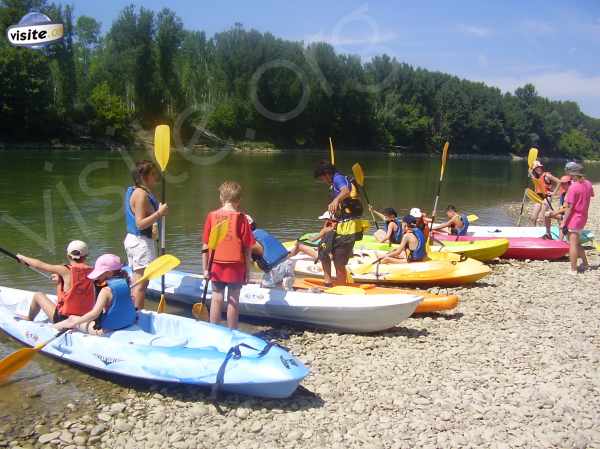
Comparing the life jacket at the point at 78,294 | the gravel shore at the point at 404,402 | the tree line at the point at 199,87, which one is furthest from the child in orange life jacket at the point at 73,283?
the tree line at the point at 199,87

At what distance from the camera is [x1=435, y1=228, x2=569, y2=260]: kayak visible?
9250mm

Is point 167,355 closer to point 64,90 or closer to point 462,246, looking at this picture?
point 462,246

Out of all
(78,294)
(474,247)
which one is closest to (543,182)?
(474,247)

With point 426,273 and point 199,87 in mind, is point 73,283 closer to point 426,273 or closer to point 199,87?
point 426,273

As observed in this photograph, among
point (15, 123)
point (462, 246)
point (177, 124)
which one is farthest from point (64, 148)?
point (462, 246)

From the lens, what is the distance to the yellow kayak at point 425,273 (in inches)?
293

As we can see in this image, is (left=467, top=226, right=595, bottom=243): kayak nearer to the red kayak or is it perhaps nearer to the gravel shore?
the red kayak

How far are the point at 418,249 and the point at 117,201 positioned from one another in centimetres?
1090

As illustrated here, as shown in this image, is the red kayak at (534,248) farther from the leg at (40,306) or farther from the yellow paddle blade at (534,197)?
the leg at (40,306)

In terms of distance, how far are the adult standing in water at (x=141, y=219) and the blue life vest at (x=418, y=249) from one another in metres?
3.85

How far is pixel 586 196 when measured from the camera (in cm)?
781

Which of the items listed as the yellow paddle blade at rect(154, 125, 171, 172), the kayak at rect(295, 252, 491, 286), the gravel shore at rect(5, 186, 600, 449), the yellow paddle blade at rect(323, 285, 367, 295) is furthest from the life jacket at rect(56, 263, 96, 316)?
the kayak at rect(295, 252, 491, 286)

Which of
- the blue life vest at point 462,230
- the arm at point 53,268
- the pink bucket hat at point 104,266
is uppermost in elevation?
the pink bucket hat at point 104,266

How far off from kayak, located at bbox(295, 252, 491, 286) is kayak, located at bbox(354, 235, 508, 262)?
1039 mm
